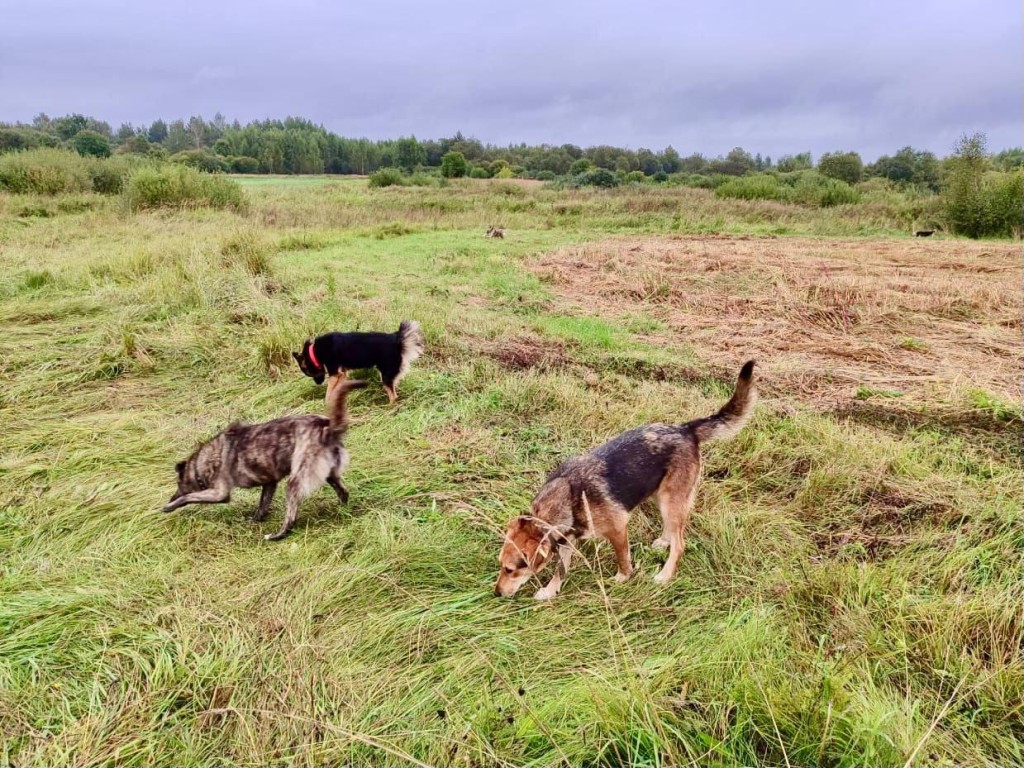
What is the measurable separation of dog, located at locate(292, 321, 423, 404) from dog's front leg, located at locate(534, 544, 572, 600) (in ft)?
9.91

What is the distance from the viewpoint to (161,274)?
8.36 m

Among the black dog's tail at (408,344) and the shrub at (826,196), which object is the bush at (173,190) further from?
the shrub at (826,196)

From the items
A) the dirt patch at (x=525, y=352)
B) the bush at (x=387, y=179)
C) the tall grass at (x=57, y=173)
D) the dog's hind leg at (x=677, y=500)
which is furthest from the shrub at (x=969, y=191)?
the bush at (x=387, y=179)

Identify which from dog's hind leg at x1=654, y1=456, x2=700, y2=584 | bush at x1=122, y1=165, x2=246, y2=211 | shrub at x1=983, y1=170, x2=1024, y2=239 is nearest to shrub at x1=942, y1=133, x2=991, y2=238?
shrub at x1=983, y1=170, x2=1024, y2=239

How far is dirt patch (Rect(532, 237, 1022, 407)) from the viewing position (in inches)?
233

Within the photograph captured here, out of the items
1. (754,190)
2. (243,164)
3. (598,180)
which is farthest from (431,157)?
(754,190)

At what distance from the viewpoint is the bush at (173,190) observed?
1930 cm

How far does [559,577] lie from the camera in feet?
9.28

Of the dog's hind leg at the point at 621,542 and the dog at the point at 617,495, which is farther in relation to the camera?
the dog's hind leg at the point at 621,542

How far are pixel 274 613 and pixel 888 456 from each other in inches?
161

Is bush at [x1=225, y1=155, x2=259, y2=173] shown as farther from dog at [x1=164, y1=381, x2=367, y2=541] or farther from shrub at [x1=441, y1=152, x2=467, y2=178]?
dog at [x1=164, y1=381, x2=367, y2=541]

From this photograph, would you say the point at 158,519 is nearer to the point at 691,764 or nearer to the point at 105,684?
the point at 105,684

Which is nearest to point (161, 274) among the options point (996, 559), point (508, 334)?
point (508, 334)

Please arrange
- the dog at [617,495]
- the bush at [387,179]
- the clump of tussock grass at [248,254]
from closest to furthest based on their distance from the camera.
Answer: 1. the dog at [617,495]
2. the clump of tussock grass at [248,254]
3. the bush at [387,179]
